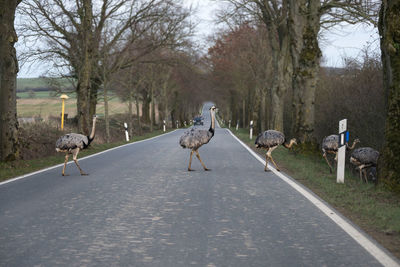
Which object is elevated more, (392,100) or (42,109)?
(392,100)

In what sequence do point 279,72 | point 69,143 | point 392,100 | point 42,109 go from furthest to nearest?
point 42,109 → point 279,72 → point 69,143 → point 392,100

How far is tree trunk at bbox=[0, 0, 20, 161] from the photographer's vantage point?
492 inches

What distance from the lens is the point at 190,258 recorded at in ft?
15.2

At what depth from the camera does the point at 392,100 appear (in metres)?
8.74

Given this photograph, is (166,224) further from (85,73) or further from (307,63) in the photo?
(85,73)

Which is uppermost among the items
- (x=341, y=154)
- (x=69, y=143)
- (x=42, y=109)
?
(x=42, y=109)

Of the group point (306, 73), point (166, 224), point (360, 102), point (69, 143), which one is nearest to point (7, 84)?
point (69, 143)

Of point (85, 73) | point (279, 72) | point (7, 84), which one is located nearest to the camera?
point (7, 84)

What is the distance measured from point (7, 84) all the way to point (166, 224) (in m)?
8.36

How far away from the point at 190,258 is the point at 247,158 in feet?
36.6

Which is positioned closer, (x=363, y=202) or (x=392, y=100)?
(x=363, y=202)

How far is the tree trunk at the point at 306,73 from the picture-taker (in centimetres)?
1656

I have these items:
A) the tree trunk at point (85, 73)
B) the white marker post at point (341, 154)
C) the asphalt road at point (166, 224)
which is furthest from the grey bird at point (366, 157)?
the tree trunk at point (85, 73)

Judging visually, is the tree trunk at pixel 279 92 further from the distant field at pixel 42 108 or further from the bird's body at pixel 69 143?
the bird's body at pixel 69 143
